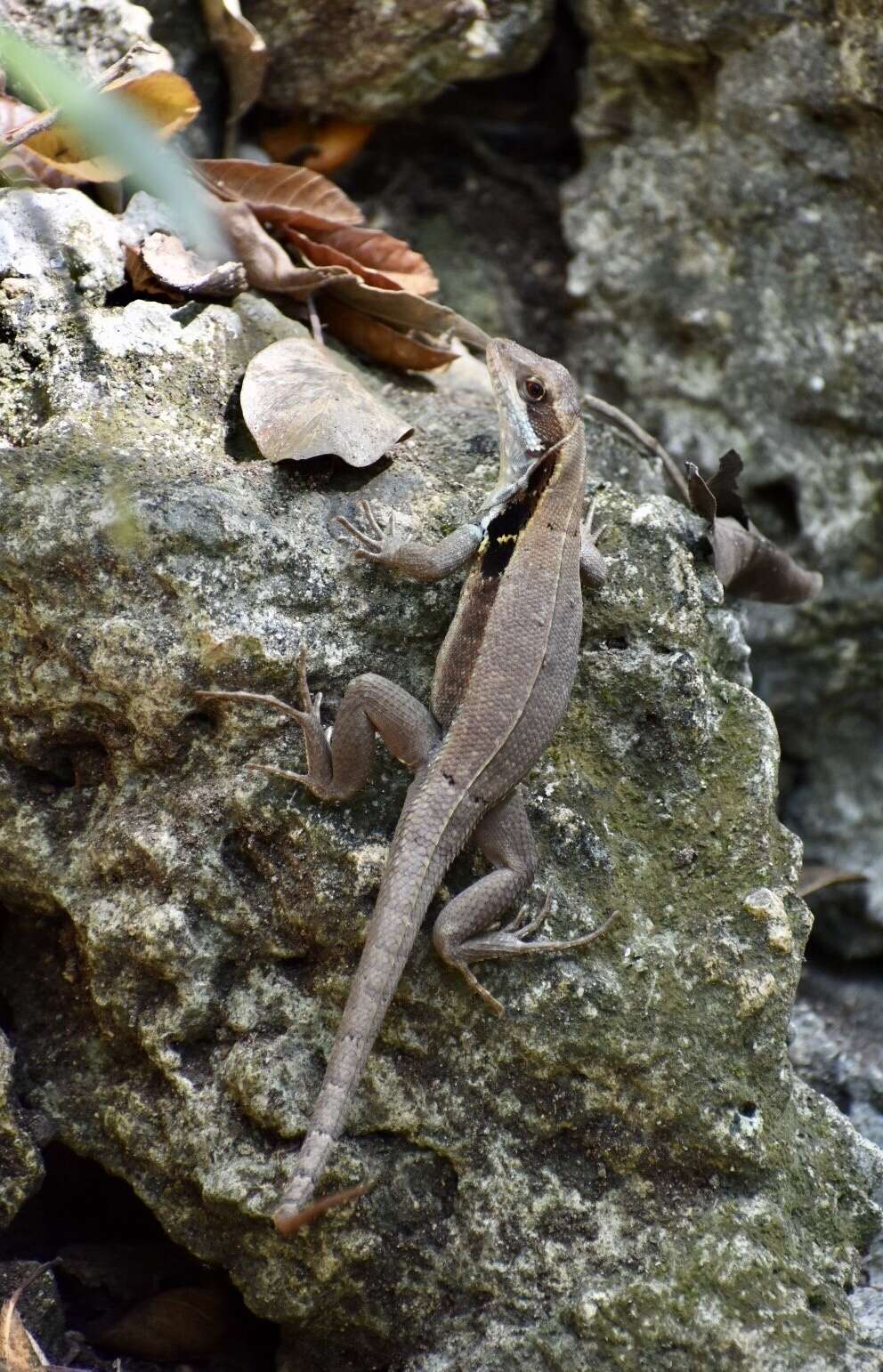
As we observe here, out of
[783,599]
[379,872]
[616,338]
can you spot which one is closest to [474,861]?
[379,872]

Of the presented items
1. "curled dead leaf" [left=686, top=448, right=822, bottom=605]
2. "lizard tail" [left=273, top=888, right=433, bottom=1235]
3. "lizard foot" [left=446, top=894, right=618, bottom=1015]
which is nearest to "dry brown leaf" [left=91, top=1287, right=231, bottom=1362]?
"lizard tail" [left=273, top=888, right=433, bottom=1235]

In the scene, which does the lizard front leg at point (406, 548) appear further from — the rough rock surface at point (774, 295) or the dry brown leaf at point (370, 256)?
the rough rock surface at point (774, 295)

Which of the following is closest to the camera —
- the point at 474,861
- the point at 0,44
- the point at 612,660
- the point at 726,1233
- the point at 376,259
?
the point at 0,44

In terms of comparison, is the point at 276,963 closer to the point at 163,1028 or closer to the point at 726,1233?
the point at 163,1028

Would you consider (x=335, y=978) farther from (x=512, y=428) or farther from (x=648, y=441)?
(x=648, y=441)

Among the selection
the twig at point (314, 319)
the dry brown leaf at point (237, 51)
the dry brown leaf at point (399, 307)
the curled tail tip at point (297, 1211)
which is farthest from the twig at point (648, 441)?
the curled tail tip at point (297, 1211)

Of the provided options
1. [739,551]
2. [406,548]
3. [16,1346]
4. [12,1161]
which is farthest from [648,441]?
[16,1346]
